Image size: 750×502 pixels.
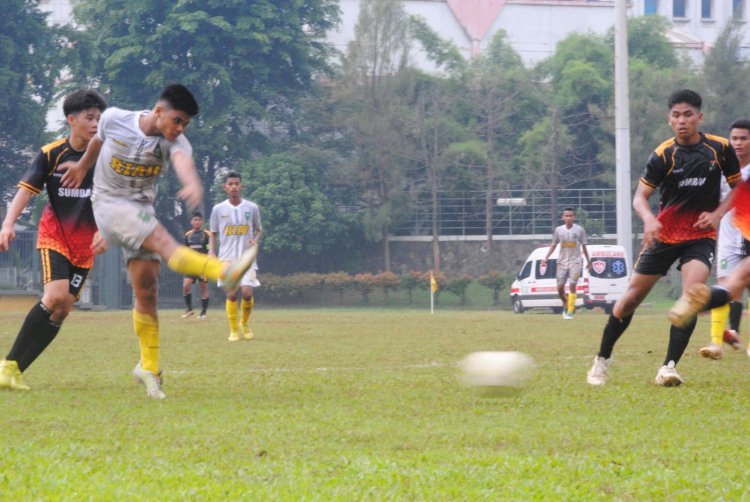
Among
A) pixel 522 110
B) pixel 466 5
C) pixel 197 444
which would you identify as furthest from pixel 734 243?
pixel 466 5

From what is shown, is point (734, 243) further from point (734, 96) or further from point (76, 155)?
point (734, 96)

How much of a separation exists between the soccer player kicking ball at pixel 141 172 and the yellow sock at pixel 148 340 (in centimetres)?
21

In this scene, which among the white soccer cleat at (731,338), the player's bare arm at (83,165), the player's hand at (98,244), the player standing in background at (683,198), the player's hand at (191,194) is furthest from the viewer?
the white soccer cleat at (731,338)

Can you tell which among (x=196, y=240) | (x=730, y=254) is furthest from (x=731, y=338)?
(x=196, y=240)

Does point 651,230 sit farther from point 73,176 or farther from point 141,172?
point 73,176

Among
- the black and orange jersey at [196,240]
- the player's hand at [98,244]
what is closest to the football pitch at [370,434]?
the player's hand at [98,244]

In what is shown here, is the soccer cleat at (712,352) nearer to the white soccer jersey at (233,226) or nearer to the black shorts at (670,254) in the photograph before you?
the black shorts at (670,254)

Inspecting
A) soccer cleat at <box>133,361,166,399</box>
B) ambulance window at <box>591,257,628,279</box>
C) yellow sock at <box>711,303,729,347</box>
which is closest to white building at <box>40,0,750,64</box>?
ambulance window at <box>591,257,628,279</box>

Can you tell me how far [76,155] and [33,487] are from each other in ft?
15.7

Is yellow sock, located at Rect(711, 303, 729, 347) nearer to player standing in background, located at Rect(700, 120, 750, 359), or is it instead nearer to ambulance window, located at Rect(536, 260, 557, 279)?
player standing in background, located at Rect(700, 120, 750, 359)

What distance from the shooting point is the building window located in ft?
269

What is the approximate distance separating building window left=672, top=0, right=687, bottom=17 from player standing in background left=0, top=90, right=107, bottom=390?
77344mm

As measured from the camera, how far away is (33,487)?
4953 mm

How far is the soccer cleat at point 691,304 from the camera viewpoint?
807 cm
